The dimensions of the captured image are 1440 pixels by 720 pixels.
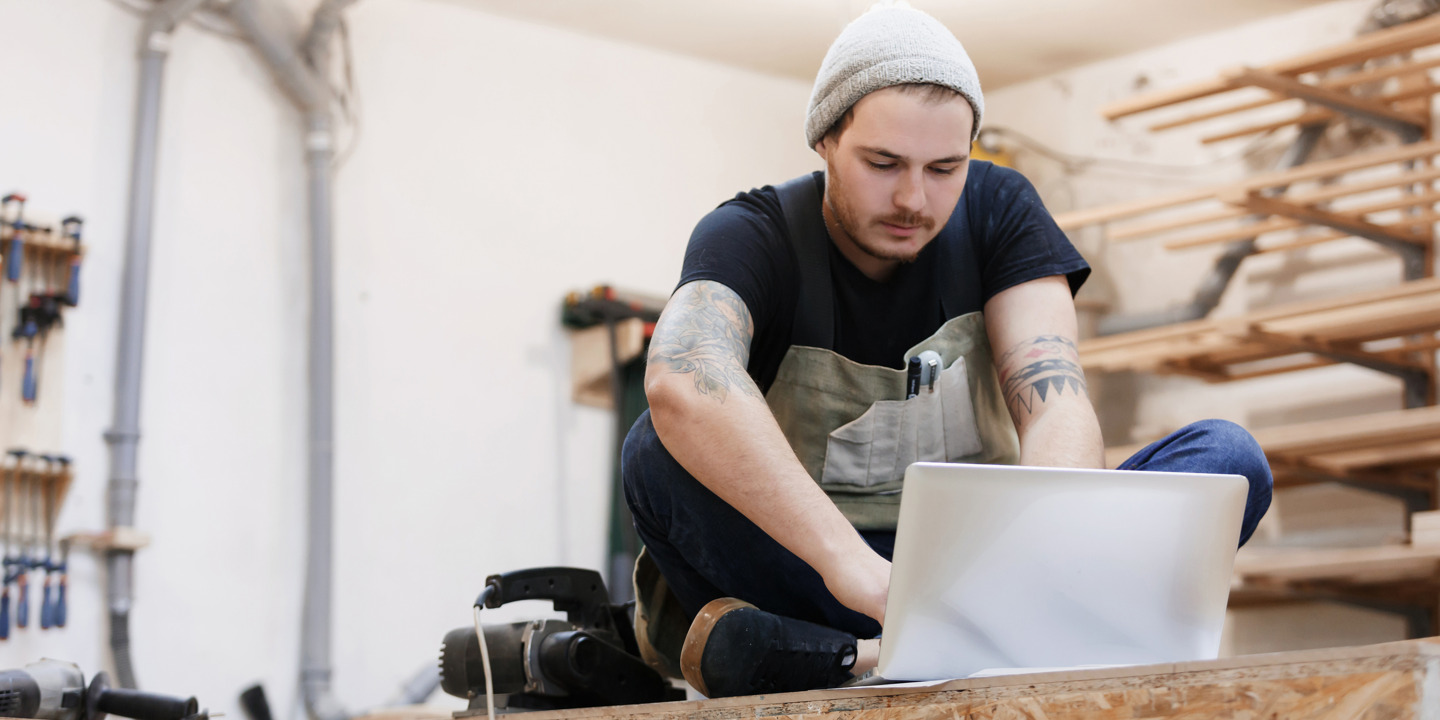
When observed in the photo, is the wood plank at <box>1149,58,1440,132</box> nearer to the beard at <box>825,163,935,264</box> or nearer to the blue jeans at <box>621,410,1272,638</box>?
the beard at <box>825,163,935,264</box>

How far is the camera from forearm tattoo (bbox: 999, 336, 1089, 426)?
138 centimetres

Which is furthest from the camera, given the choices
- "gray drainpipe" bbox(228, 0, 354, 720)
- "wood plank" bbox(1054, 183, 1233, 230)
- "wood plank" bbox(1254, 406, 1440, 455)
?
"wood plank" bbox(1054, 183, 1233, 230)

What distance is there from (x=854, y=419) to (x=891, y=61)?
0.41 metres

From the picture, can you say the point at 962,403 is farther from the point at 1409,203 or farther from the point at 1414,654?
the point at 1409,203

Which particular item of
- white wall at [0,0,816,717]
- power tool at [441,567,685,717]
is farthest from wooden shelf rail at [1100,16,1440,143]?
power tool at [441,567,685,717]

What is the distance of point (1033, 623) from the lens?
3.02 feet

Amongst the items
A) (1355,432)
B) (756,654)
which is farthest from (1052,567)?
(1355,432)

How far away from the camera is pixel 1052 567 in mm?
896

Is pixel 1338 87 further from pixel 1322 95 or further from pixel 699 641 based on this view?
pixel 699 641

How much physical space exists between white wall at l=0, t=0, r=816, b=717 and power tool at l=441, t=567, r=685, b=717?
1813 millimetres

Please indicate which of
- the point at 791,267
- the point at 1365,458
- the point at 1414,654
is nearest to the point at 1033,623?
the point at 1414,654

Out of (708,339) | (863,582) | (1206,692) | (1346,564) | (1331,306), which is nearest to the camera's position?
(1206,692)

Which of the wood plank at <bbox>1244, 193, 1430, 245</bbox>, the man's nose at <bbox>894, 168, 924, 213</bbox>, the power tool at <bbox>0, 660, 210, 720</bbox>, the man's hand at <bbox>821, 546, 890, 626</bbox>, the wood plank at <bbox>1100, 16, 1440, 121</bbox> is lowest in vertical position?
the power tool at <bbox>0, 660, 210, 720</bbox>

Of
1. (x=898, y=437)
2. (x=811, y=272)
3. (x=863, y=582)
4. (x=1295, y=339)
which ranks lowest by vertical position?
(x=863, y=582)
